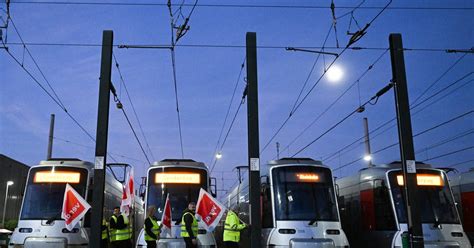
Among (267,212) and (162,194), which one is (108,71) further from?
(267,212)

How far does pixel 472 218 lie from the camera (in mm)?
17641

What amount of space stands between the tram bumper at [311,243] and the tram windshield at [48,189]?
22.8 feet

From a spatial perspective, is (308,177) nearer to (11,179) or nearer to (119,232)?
(119,232)

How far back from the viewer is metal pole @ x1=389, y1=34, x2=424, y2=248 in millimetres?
12625

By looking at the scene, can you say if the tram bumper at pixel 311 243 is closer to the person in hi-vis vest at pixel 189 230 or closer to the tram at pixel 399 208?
the tram at pixel 399 208

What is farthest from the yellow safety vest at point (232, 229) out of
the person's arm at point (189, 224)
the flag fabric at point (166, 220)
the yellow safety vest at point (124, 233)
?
the yellow safety vest at point (124, 233)

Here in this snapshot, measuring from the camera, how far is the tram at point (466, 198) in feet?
58.1

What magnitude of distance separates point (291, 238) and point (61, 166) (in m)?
7.77

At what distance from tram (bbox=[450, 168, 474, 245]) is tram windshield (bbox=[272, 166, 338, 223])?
6.68m

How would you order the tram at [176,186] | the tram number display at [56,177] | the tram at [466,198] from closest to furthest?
the tram at [176,186] → the tram number display at [56,177] → the tram at [466,198]

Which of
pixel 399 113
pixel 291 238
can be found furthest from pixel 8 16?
pixel 399 113

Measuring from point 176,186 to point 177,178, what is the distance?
0.87 ft

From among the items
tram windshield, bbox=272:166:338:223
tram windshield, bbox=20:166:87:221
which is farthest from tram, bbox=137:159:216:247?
tram windshield, bbox=272:166:338:223

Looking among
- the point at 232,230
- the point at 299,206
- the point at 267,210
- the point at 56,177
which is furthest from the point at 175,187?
the point at 299,206
